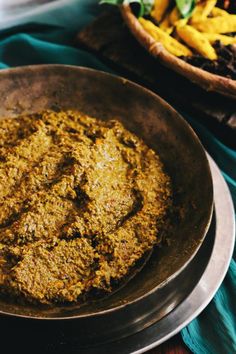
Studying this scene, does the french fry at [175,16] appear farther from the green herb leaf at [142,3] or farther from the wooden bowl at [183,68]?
the wooden bowl at [183,68]

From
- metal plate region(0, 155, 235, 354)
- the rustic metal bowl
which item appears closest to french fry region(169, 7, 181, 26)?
the rustic metal bowl

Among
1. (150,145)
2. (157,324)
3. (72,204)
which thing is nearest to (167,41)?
(150,145)

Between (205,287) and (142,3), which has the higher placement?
(142,3)

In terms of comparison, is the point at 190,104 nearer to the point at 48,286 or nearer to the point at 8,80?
the point at 8,80

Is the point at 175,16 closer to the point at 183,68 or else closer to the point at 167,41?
the point at 167,41

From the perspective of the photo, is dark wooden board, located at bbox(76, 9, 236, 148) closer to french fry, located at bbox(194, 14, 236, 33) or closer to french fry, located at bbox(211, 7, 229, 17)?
french fry, located at bbox(194, 14, 236, 33)

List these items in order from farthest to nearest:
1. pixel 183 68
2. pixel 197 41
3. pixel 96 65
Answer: pixel 96 65, pixel 197 41, pixel 183 68
